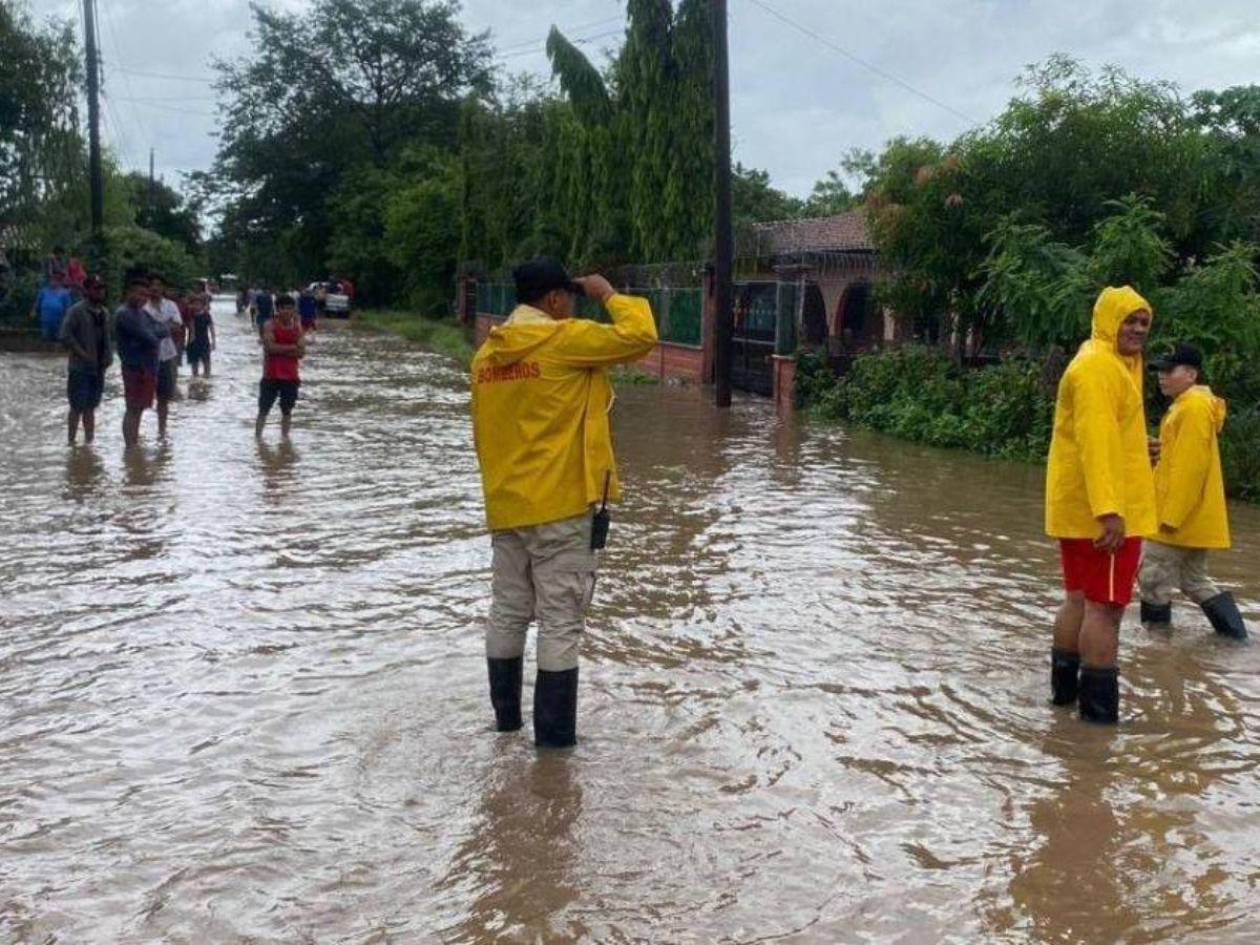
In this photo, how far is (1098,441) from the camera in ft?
18.3

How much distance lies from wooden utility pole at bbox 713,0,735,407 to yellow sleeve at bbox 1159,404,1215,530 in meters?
13.6

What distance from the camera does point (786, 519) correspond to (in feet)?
35.4

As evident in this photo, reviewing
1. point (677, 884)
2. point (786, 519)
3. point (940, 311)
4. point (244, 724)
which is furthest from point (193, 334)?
point (677, 884)

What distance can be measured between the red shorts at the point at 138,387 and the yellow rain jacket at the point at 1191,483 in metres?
9.75

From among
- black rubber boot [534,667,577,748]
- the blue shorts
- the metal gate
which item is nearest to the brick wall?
the metal gate

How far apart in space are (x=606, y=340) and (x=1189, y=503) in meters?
3.42

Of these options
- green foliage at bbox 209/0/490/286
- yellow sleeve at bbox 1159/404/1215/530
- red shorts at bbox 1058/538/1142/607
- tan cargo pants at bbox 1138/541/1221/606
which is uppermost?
green foliage at bbox 209/0/490/286

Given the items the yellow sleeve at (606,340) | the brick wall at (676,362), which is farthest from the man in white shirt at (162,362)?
the yellow sleeve at (606,340)

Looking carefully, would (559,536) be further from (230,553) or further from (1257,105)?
(1257,105)

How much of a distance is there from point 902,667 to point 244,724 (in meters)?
2.92

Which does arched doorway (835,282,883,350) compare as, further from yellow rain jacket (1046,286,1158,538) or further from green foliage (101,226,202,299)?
green foliage (101,226,202,299)

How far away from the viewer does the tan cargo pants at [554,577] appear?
17.6 feet

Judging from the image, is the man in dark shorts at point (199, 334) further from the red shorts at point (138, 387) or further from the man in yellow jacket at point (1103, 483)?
the man in yellow jacket at point (1103, 483)

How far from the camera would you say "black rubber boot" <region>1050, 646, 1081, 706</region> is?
6039 millimetres
